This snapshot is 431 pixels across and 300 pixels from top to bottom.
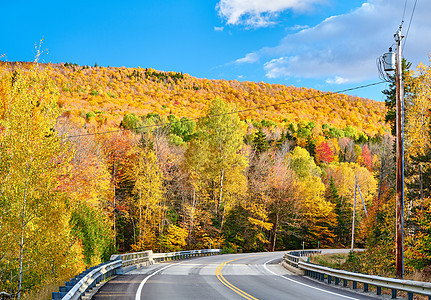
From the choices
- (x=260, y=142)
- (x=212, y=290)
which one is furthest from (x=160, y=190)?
(x=260, y=142)

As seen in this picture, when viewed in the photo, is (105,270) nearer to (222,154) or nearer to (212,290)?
(212,290)

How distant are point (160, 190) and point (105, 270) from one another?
27.8m

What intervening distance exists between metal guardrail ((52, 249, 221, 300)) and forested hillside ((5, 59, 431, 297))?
2.72 metres

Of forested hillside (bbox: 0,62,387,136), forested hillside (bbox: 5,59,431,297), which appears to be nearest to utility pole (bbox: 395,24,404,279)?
forested hillside (bbox: 5,59,431,297)

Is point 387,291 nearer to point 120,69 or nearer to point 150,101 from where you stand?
point 150,101

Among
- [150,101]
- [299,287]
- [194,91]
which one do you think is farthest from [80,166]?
[194,91]

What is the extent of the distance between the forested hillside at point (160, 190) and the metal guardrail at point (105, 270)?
2719mm

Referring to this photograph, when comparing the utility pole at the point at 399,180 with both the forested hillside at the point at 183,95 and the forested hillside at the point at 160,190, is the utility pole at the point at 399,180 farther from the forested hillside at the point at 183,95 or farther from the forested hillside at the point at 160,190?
the forested hillside at the point at 183,95

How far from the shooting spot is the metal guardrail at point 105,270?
9.52 metres

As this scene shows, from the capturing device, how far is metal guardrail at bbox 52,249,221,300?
9.52m

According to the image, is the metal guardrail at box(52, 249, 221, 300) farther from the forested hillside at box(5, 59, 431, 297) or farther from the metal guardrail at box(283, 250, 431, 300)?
the metal guardrail at box(283, 250, 431, 300)

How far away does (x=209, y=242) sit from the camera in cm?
4572

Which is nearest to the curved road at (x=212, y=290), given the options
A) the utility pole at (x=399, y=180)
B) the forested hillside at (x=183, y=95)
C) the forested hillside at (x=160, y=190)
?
the utility pole at (x=399, y=180)

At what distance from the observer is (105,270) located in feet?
53.0
